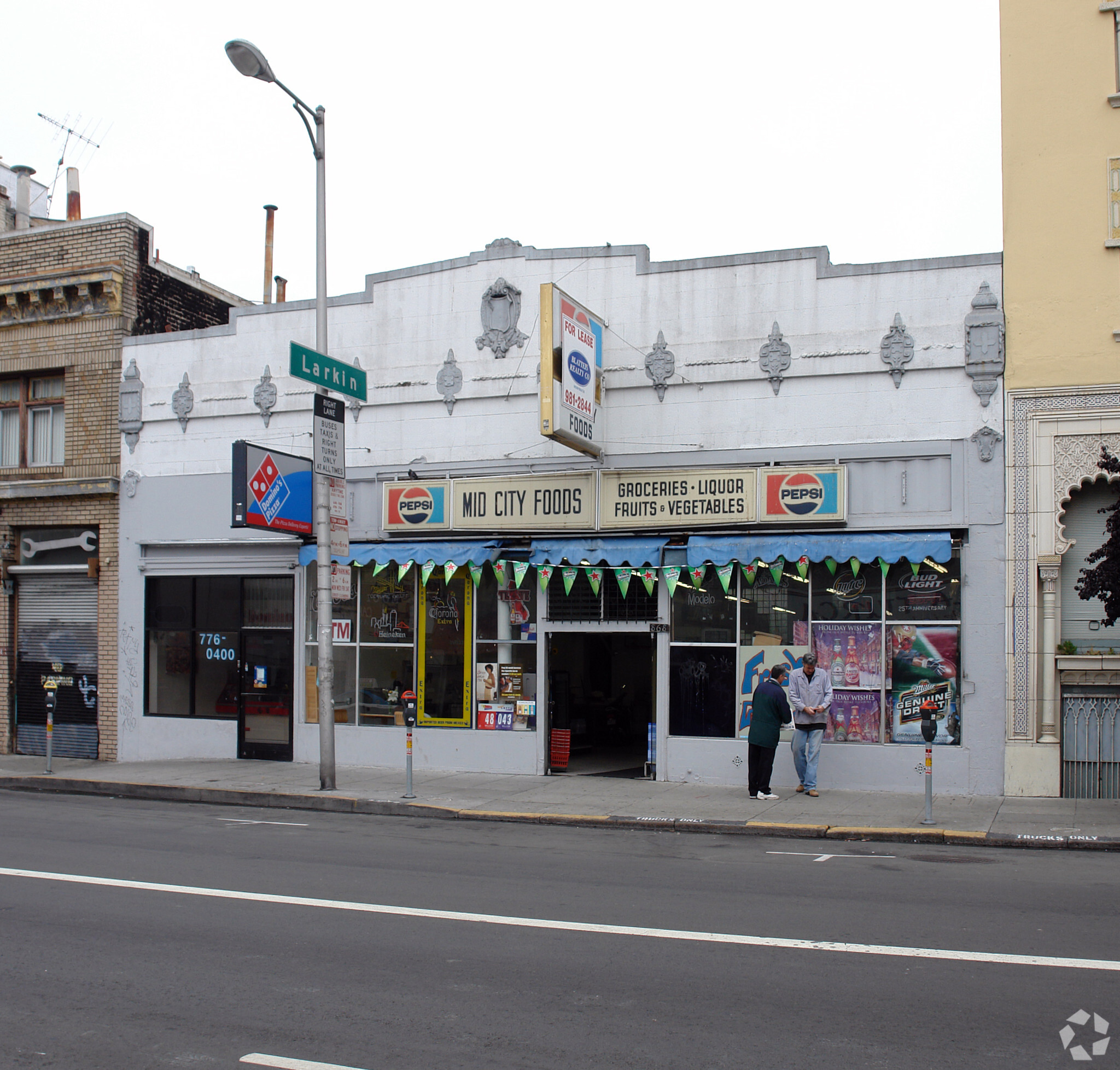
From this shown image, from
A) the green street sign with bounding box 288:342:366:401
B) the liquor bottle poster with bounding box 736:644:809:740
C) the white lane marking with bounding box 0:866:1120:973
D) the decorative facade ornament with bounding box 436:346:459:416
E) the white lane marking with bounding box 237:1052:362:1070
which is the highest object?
the decorative facade ornament with bounding box 436:346:459:416

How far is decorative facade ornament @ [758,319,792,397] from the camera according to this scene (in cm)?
1529

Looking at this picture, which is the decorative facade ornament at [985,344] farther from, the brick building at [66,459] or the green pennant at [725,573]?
the brick building at [66,459]

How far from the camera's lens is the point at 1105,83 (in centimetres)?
1423

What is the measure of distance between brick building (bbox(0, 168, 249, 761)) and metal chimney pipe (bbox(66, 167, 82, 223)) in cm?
451

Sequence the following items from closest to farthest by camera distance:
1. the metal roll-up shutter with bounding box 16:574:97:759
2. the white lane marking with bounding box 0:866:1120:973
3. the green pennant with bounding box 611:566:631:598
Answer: the white lane marking with bounding box 0:866:1120:973 < the green pennant with bounding box 611:566:631:598 < the metal roll-up shutter with bounding box 16:574:97:759

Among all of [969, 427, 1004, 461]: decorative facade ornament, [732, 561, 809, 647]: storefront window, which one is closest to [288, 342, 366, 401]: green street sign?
[732, 561, 809, 647]: storefront window

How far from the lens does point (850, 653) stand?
1480 centimetres

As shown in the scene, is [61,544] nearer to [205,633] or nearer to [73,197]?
→ [205,633]

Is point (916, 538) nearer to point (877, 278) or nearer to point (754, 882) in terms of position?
point (877, 278)

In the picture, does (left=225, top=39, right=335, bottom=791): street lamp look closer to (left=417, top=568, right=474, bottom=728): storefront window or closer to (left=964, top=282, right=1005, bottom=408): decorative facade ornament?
(left=417, top=568, right=474, bottom=728): storefront window

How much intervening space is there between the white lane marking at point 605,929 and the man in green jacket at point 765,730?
6.41m

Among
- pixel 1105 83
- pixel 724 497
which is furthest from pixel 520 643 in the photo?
pixel 1105 83

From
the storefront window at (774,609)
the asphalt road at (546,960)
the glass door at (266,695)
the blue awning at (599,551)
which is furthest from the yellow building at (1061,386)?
the glass door at (266,695)

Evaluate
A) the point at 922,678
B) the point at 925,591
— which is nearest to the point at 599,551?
the point at 925,591
